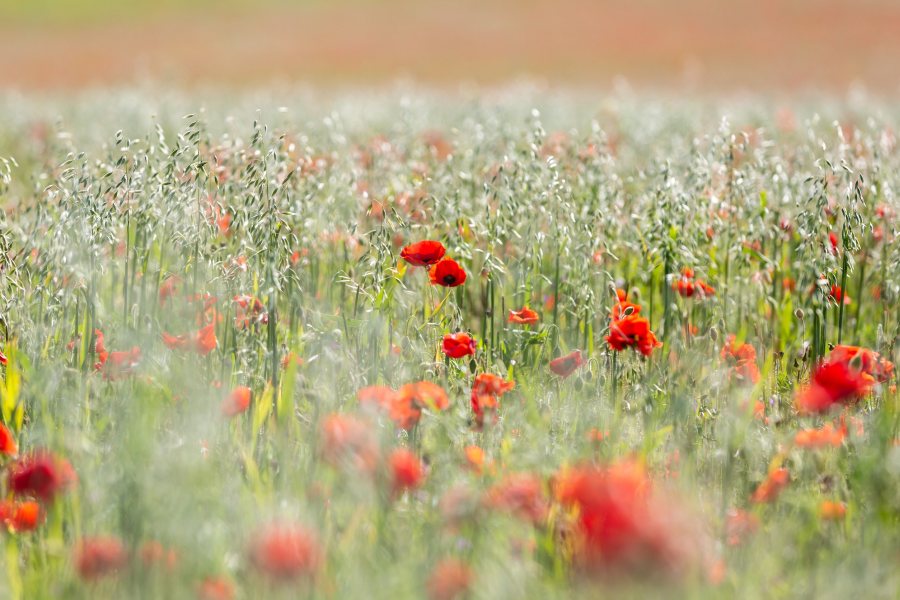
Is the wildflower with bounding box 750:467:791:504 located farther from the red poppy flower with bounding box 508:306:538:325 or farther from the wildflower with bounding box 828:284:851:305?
the wildflower with bounding box 828:284:851:305

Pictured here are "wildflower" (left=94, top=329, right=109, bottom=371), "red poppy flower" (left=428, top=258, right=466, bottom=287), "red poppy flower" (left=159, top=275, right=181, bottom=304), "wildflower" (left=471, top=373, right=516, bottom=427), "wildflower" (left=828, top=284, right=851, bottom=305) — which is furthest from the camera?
"wildflower" (left=828, top=284, right=851, bottom=305)

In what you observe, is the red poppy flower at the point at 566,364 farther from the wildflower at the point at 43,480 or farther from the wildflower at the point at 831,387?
the wildflower at the point at 43,480

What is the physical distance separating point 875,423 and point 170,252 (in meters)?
2.92

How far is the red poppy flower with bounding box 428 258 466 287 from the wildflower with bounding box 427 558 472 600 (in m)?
1.41

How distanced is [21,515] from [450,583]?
94cm

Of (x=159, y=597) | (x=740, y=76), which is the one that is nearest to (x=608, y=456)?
(x=159, y=597)

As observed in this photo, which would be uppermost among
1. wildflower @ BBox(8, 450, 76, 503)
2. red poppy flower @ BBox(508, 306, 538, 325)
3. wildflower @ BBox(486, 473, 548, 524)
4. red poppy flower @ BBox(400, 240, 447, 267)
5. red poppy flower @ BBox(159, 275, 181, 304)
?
red poppy flower @ BBox(400, 240, 447, 267)

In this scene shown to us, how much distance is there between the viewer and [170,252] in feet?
13.6

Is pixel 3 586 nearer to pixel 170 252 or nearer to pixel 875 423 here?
pixel 875 423

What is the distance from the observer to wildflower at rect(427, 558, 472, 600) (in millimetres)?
1611

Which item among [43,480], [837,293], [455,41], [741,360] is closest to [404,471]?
[43,480]

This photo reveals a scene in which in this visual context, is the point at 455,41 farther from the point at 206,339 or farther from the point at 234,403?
the point at 234,403

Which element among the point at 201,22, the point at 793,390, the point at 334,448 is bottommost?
the point at 793,390

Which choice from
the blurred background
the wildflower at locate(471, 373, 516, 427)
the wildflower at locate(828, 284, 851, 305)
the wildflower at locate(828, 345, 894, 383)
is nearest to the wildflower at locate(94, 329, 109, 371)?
the wildflower at locate(471, 373, 516, 427)
